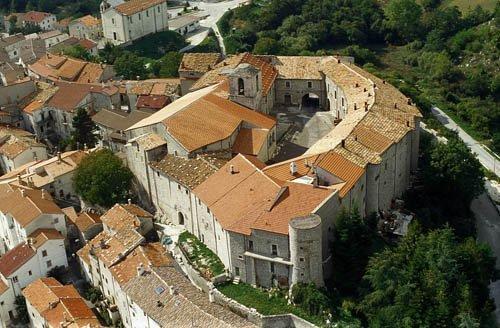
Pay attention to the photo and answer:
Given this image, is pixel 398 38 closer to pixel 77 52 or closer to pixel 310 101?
pixel 77 52

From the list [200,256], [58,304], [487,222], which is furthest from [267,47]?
[58,304]

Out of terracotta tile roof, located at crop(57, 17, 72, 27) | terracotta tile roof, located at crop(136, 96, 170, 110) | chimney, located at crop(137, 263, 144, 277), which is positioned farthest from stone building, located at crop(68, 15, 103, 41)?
chimney, located at crop(137, 263, 144, 277)

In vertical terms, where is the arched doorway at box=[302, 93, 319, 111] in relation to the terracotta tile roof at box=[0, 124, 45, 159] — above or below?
above

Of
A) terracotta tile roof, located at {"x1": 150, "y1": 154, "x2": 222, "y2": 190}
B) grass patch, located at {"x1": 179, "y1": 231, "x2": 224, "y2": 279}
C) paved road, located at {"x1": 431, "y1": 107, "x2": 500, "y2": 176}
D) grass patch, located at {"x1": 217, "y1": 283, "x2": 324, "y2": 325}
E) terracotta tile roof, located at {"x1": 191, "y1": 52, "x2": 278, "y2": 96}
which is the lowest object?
paved road, located at {"x1": 431, "y1": 107, "x2": 500, "y2": 176}

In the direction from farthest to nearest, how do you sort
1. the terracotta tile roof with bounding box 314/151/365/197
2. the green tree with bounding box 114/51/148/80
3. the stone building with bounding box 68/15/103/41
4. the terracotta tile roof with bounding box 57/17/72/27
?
the terracotta tile roof with bounding box 57/17/72/27
the stone building with bounding box 68/15/103/41
the green tree with bounding box 114/51/148/80
the terracotta tile roof with bounding box 314/151/365/197

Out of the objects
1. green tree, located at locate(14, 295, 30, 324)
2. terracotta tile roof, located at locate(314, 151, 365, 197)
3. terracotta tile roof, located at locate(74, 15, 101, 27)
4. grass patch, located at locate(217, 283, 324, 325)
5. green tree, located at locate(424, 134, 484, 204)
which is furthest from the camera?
terracotta tile roof, located at locate(74, 15, 101, 27)

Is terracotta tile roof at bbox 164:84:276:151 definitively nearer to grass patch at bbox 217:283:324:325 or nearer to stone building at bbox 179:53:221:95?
stone building at bbox 179:53:221:95

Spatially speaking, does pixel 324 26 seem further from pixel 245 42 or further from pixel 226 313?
pixel 226 313
